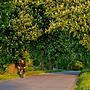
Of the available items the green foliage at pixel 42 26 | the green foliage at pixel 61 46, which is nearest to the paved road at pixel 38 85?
the green foliage at pixel 42 26

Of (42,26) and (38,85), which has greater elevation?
(42,26)

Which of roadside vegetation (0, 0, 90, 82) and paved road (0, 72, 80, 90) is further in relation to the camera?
roadside vegetation (0, 0, 90, 82)

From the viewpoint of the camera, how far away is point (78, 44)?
34.6m

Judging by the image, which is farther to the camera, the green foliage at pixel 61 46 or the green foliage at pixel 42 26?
the green foliage at pixel 61 46

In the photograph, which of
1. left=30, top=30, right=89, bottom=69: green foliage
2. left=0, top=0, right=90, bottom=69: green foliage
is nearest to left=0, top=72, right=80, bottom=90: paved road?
left=0, top=0, right=90, bottom=69: green foliage

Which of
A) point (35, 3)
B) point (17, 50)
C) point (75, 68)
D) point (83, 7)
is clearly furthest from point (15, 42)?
point (75, 68)

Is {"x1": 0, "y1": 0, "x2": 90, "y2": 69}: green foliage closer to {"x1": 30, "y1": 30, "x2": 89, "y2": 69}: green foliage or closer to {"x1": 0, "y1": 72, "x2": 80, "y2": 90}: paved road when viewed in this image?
{"x1": 30, "y1": 30, "x2": 89, "y2": 69}: green foliage

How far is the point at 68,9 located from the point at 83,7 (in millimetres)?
1290

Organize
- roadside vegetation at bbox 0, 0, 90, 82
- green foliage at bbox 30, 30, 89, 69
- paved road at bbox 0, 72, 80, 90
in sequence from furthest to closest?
green foliage at bbox 30, 30, 89, 69 < roadside vegetation at bbox 0, 0, 90, 82 < paved road at bbox 0, 72, 80, 90

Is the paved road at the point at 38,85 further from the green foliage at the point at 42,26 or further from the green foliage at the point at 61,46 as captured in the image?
the green foliage at the point at 61,46

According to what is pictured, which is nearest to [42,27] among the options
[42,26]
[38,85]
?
[42,26]

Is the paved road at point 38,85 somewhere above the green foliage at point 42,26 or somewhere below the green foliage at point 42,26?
below

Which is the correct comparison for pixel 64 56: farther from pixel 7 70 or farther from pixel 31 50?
pixel 7 70

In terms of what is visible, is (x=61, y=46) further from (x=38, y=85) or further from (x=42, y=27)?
(x=38, y=85)
